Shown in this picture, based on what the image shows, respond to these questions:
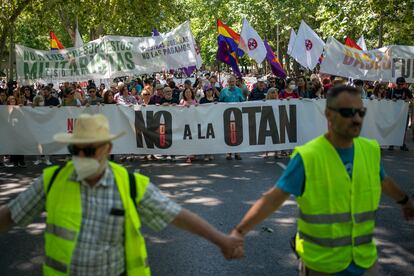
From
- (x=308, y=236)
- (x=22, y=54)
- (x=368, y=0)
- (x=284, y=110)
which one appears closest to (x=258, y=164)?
(x=284, y=110)

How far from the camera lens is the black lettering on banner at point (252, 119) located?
11984 mm

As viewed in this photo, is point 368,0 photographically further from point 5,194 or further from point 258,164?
point 5,194

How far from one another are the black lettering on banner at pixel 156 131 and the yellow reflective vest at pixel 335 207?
9068mm

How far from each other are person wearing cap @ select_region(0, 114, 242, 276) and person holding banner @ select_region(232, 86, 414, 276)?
64cm

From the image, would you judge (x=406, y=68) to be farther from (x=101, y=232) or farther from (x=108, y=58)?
(x=101, y=232)

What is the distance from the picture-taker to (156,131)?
39.6 feet

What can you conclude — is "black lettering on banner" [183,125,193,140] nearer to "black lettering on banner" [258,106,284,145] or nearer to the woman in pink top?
the woman in pink top

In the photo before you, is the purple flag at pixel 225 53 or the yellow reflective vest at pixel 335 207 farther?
the purple flag at pixel 225 53

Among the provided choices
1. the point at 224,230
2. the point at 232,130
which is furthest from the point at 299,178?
the point at 232,130

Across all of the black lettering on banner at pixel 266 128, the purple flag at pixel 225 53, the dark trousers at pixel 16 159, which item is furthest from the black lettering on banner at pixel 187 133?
the purple flag at pixel 225 53

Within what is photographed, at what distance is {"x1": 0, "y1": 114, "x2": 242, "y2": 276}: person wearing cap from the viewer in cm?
275

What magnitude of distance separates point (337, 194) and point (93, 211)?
1.34 meters

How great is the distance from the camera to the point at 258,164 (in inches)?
450

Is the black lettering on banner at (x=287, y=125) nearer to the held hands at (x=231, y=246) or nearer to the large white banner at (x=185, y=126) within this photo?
the large white banner at (x=185, y=126)
